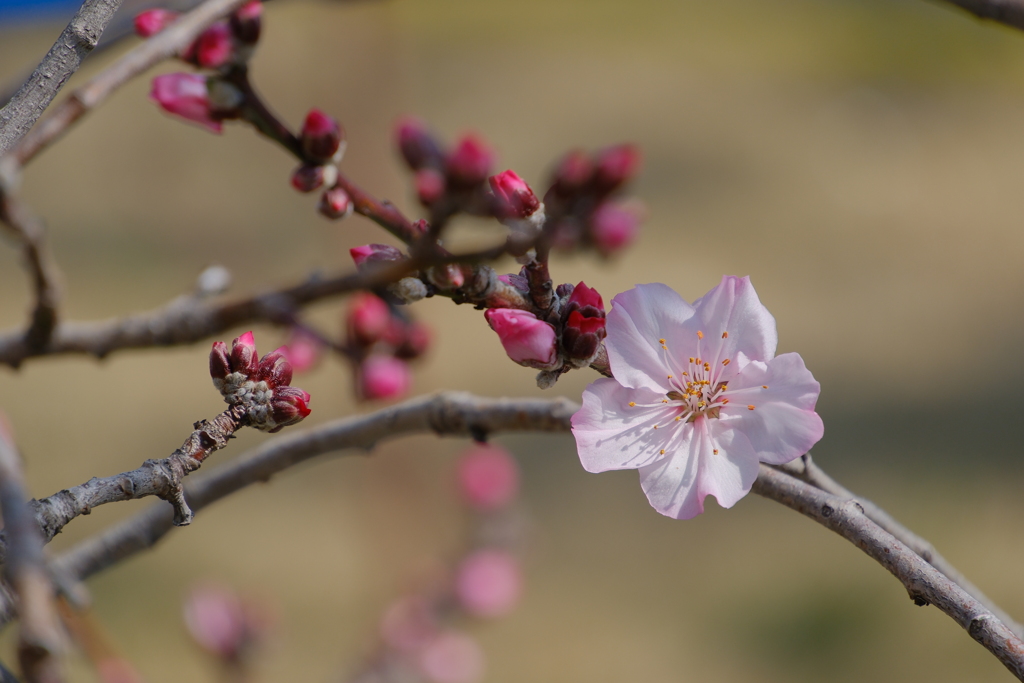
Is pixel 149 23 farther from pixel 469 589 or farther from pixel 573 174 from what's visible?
pixel 469 589

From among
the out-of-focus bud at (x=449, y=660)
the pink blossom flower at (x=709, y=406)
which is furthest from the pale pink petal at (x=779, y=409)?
the out-of-focus bud at (x=449, y=660)

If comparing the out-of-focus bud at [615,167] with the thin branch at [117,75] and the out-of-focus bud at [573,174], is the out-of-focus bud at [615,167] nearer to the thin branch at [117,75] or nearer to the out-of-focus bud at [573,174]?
the out-of-focus bud at [573,174]

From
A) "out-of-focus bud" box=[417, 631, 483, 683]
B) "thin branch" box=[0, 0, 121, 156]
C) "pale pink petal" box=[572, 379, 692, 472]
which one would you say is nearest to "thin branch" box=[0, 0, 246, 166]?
"thin branch" box=[0, 0, 121, 156]

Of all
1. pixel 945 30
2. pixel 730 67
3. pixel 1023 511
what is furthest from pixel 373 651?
pixel 945 30

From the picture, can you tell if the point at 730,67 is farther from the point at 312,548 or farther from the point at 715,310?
the point at 715,310

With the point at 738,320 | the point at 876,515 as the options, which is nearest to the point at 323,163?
the point at 738,320

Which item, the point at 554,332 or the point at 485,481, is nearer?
the point at 554,332
